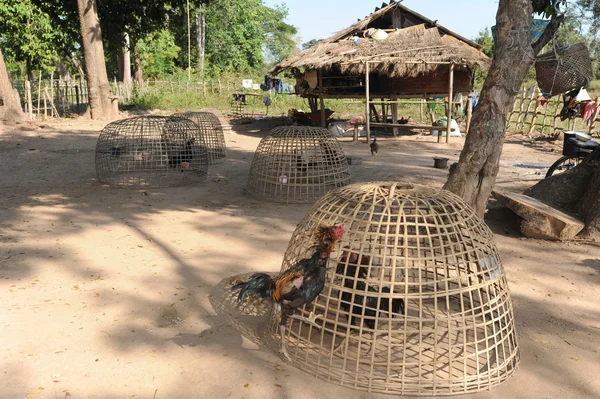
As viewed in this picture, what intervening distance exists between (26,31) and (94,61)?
4.48m

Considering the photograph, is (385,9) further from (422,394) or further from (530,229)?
(422,394)

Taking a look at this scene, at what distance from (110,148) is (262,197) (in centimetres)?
324

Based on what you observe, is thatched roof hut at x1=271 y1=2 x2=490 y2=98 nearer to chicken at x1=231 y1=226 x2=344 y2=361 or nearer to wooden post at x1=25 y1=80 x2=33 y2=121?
wooden post at x1=25 y1=80 x2=33 y2=121

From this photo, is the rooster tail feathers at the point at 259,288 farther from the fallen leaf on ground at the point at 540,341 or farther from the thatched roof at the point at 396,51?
the thatched roof at the point at 396,51

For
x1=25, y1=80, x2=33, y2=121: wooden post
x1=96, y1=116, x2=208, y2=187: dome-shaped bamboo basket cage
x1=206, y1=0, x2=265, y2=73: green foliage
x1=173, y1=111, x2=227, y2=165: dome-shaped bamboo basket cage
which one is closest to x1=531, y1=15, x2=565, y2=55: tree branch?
x1=96, y1=116, x2=208, y2=187: dome-shaped bamboo basket cage

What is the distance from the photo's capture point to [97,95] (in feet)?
56.4

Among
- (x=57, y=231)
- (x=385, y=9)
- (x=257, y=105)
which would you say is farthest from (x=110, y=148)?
(x=257, y=105)

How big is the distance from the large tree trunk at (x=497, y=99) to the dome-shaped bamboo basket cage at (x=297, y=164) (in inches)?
91.7

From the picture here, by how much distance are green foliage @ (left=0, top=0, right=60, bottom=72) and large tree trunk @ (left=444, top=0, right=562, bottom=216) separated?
18286mm

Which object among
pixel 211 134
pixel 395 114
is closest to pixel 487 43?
pixel 395 114

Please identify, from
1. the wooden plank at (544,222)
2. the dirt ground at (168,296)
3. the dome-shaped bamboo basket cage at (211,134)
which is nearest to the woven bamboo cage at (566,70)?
the wooden plank at (544,222)

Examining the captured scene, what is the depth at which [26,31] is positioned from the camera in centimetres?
1873

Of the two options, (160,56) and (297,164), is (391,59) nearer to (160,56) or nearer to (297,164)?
(297,164)

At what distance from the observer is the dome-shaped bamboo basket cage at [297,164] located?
736cm
